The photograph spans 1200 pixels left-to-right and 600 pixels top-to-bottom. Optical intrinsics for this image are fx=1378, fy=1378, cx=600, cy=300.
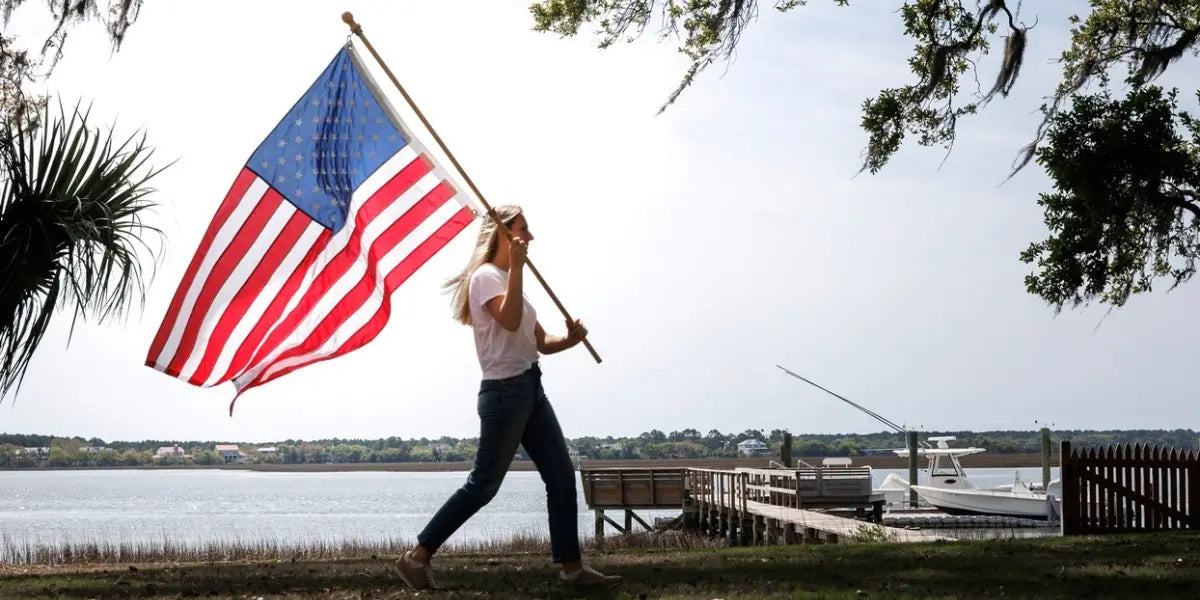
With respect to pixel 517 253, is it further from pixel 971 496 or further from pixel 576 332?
pixel 971 496

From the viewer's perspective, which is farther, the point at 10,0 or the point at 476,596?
the point at 10,0

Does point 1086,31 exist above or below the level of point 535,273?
above

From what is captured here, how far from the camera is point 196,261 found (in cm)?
870

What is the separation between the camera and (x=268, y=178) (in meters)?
8.86

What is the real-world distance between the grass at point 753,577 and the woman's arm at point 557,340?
4.07 ft

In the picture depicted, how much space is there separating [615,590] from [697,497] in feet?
95.3

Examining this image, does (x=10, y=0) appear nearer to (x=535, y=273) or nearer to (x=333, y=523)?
(x=535, y=273)

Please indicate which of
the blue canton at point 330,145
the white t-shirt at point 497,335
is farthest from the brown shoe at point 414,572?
the blue canton at point 330,145

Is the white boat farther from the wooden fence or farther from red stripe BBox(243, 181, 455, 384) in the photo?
red stripe BBox(243, 181, 455, 384)

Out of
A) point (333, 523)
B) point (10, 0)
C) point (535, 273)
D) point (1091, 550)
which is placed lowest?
point (333, 523)

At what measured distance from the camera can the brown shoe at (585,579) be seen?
23.0 feet

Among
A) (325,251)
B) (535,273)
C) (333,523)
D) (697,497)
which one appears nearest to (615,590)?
(535,273)

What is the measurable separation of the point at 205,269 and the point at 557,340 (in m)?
2.75

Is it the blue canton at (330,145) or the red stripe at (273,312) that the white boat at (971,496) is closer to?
the blue canton at (330,145)
